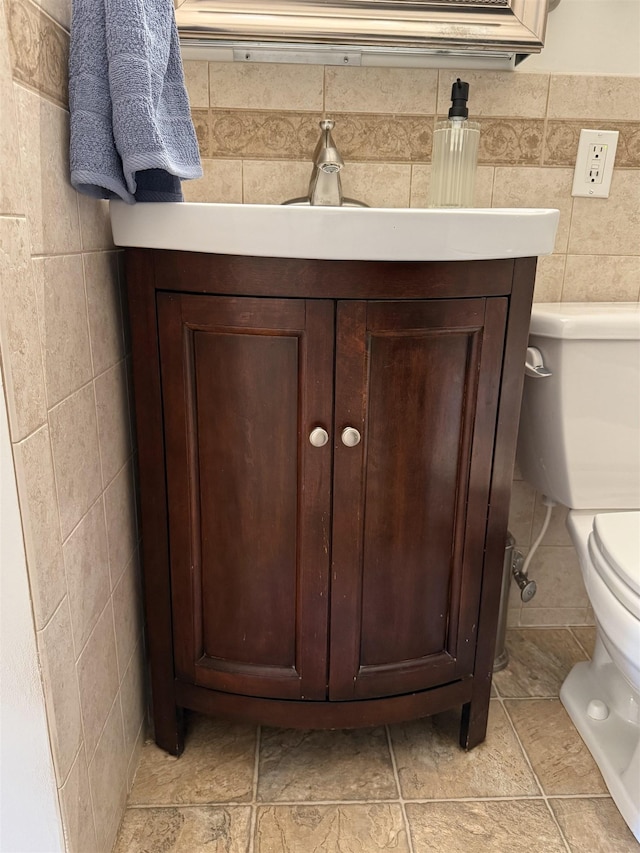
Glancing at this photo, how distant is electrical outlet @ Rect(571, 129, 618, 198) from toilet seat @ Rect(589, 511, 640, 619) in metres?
0.63

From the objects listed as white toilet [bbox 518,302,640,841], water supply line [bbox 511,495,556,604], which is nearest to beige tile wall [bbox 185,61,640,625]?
white toilet [bbox 518,302,640,841]

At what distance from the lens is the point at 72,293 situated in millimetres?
756

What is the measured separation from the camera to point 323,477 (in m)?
0.89

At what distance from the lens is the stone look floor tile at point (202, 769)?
102 centimetres

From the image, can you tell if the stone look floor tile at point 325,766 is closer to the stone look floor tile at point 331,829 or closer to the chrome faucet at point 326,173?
the stone look floor tile at point 331,829

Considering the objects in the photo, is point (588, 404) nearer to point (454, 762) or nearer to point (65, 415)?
point (454, 762)

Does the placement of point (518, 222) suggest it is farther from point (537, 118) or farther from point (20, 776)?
point (20, 776)

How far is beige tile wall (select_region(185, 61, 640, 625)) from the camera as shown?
1.14 meters

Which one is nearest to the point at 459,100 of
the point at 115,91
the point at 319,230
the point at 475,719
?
the point at 319,230

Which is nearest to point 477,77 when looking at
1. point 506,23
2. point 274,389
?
point 506,23

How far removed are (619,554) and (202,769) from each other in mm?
767

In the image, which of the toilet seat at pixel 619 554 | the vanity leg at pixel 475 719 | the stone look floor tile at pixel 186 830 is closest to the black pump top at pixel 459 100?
the toilet seat at pixel 619 554

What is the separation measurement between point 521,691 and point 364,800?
1.40 feet

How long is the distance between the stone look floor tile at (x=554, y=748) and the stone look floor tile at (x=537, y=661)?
0.03 metres
